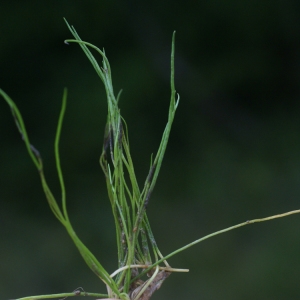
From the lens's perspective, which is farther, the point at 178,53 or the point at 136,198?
the point at 178,53

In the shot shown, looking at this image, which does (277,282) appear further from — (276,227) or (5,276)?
(5,276)

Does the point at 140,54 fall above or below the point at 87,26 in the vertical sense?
below

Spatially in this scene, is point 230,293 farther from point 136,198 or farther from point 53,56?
point 136,198

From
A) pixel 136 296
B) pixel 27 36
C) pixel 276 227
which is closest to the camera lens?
pixel 136 296

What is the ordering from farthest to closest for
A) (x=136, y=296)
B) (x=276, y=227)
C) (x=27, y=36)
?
(x=276, y=227), (x=27, y=36), (x=136, y=296)

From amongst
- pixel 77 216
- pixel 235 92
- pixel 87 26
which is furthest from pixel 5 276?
pixel 235 92

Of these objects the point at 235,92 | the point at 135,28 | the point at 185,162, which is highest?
the point at 135,28

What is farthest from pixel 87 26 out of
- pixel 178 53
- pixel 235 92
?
pixel 235 92
